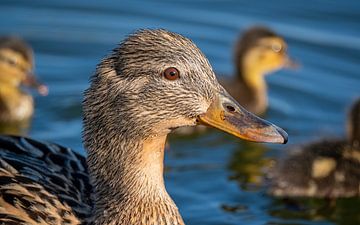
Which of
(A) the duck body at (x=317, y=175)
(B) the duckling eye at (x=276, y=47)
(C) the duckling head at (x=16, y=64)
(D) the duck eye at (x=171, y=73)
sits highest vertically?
(B) the duckling eye at (x=276, y=47)

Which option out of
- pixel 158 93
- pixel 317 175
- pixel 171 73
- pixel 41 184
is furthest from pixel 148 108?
pixel 317 175

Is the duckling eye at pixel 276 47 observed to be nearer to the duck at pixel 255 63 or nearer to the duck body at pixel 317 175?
the duck at pixel 255 63

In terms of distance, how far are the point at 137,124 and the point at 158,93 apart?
0.54ft

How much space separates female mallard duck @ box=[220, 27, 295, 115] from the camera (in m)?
8.19

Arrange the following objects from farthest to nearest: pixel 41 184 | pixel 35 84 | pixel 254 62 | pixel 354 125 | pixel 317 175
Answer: pixel 254 62, pixel 35 84, pixel 354 125, pixel 317 175, pixel 41 184

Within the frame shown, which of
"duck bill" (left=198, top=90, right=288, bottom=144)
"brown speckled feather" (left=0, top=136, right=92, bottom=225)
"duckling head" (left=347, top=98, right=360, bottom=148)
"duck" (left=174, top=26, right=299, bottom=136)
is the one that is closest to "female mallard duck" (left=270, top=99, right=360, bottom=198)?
"duckling head" (left=347, top=98, right=360, bottom=148)

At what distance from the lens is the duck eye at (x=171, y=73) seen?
15.1 ft

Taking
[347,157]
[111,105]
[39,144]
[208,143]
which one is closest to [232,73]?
[208,143]

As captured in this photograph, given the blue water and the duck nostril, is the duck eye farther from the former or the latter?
the blue water

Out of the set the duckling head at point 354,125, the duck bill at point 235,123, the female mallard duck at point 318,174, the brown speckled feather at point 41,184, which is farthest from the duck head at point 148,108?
the duckling head at point 354,125

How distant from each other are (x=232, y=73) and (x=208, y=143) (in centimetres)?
156

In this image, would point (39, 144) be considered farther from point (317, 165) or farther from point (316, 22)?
point (316, 22)

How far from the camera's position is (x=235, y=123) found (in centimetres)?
468

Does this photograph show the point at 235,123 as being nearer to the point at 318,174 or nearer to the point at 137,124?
the point at 137,124
